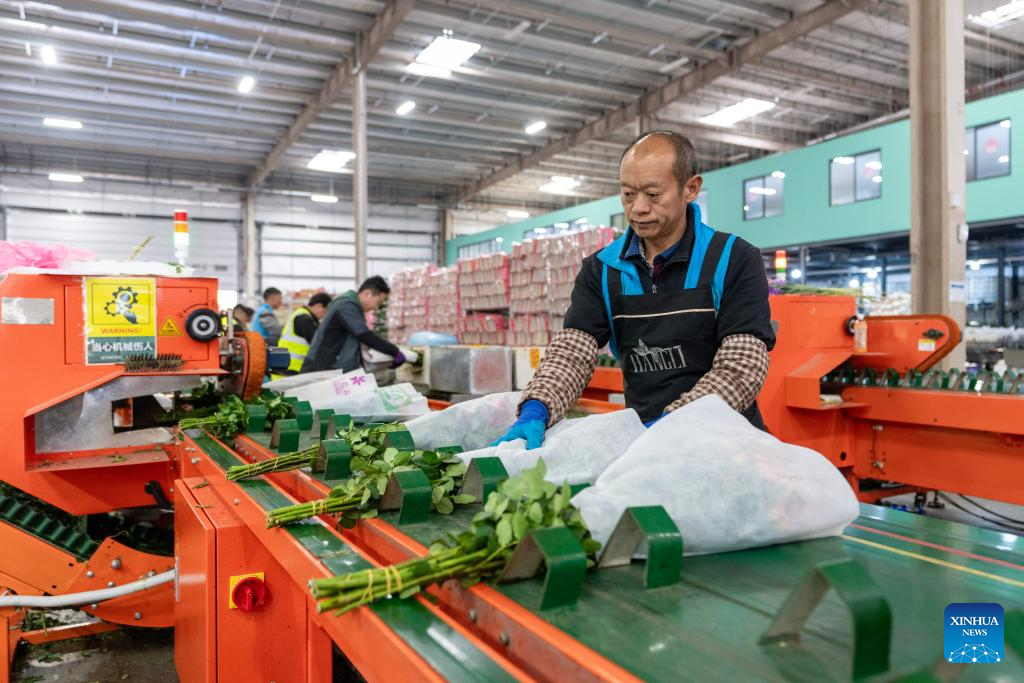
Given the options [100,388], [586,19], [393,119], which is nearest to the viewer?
[100,388]

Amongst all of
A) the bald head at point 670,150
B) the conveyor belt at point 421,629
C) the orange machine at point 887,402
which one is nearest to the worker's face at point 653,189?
the bald head at point 670,150

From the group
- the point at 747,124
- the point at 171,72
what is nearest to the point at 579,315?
the point at 171,72

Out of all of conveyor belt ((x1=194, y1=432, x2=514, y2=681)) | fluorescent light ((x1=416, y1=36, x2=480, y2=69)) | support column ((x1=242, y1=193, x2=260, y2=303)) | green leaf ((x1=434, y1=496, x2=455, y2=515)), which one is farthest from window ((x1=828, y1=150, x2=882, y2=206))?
support column ((x1=242, y1=193, x2=260, y2=303))

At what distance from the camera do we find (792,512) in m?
1.29

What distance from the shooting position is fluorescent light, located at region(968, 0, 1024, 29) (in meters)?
7.85

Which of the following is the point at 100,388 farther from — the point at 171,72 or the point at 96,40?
the point at 171,72

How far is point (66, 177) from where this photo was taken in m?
17.2

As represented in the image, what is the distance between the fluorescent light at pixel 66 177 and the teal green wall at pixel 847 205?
12469 mm

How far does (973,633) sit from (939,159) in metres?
5.52

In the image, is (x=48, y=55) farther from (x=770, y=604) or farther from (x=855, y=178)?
(x=855, y=178)

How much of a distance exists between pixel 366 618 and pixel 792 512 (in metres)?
0.77

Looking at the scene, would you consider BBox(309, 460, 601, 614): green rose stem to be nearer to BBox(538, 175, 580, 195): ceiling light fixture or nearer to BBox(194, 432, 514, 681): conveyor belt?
BBox(194, 432, 514, 681): conveyor belt

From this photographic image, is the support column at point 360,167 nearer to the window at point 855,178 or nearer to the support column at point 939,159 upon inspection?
the support column at point 939,159

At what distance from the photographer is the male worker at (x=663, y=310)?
80.4 inches
